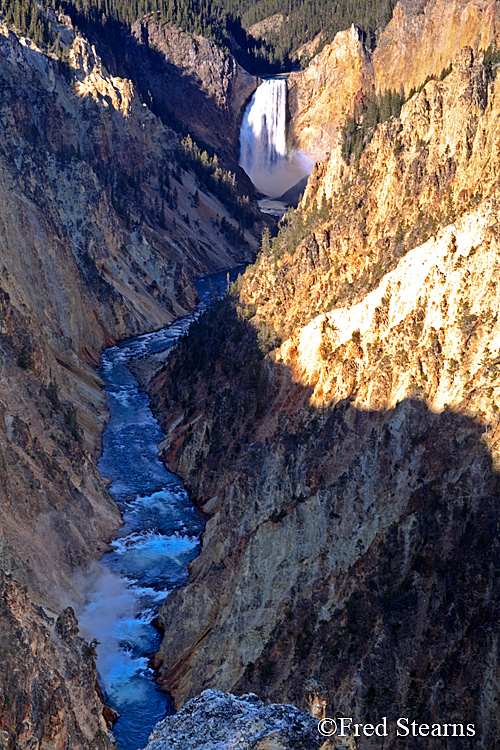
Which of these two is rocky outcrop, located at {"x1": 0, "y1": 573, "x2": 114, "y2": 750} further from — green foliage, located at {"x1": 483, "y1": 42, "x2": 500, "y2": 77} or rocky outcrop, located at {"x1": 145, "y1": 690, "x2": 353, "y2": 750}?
green foliage, located at {"x1": 483, "y1": 42, "x2": 500, "y2": 77}

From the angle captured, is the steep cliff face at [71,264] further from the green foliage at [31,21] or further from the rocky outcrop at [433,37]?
the rocky outcrop at [433,37]

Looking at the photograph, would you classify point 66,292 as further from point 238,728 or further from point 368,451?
point 238,728

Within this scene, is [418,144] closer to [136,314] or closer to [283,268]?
[283,268]

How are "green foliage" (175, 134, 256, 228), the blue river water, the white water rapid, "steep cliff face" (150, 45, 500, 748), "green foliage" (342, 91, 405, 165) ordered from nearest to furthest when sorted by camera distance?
1. "steep cliff face" (150, 45, 500, 748)
2. the blue river water
3. "green foliage" (342, 91, 405, 165)
4. "green foliage" (175, 134, 256, 228)
5. the white water rapid

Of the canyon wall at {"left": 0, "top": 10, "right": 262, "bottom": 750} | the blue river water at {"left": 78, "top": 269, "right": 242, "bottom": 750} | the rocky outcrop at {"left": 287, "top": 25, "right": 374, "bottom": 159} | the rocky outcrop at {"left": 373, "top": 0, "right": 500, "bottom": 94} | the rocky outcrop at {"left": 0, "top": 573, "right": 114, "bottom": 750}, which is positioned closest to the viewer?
the rocky outcrop at {"left": 0, "top": 573, "right": 114, "bottom": 750}

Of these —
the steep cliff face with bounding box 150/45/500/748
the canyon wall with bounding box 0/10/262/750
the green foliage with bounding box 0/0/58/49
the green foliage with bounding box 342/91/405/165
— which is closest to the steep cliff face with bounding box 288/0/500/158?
the green foliage with bounding box 342/91/405/165

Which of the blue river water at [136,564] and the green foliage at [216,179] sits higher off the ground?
the green foliage at [216,179]

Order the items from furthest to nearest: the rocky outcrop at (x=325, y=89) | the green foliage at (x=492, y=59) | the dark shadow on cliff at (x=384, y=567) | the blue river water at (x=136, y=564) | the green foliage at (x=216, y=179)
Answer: the green foliage at (x=216, y=179) < the rocky outcrop at (x=325, y=89) < the green foliage at (x=492, y=59) < the blue river water at (x=136, y=564) < the dark shadow on cliff at (x=384, y=567)

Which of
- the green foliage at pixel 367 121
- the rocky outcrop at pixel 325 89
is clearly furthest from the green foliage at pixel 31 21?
the green foliage at pixel 367 121
